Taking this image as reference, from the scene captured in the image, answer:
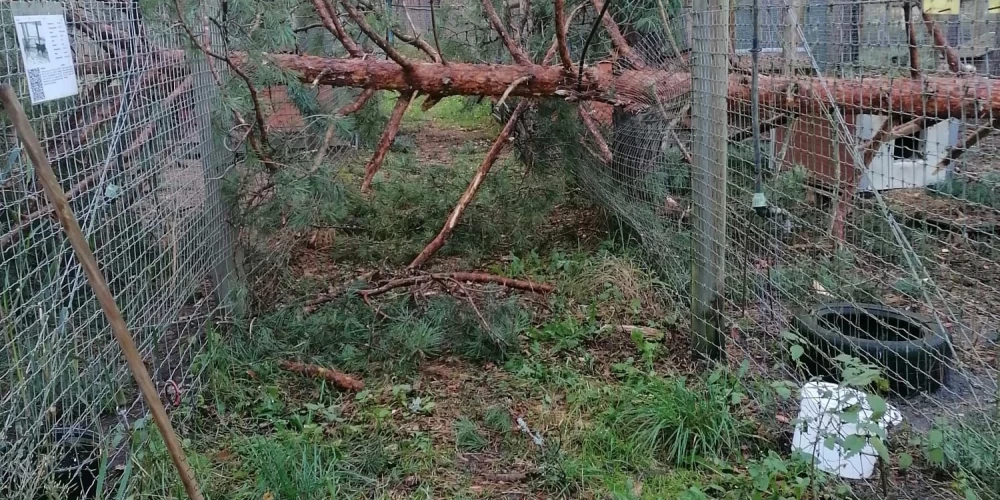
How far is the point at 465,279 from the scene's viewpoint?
445cm

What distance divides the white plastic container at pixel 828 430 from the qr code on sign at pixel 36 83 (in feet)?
8.86

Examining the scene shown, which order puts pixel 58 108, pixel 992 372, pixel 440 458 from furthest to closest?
pixel 992 372 < pixel 440 458 < pixel 58 108

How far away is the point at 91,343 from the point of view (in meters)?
2.72

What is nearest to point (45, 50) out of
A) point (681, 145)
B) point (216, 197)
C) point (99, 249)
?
point (99, 249)

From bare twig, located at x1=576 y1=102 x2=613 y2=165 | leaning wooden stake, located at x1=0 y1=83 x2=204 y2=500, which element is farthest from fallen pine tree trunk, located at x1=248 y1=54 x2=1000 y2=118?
leaning wooden stake, located at x1=0 y1=83 x2=204 y2=500

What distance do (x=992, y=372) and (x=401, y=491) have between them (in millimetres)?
2528

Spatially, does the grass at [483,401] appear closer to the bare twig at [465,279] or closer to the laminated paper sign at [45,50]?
the bare twig at [465,279]

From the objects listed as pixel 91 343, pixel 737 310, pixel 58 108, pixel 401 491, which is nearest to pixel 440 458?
pixel 401 491

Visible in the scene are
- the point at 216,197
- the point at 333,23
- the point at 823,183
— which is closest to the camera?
the point at 823,183

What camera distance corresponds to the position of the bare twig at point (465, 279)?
14.0 feet

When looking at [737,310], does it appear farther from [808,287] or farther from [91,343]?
[91,343]

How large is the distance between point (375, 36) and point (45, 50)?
182 cm

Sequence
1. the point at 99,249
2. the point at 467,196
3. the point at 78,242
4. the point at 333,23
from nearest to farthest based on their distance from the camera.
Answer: the point at 78,242, the point at 99,249, the point at 333,23, the point at 467,196

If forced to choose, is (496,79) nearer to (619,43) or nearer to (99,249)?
(619,43)
